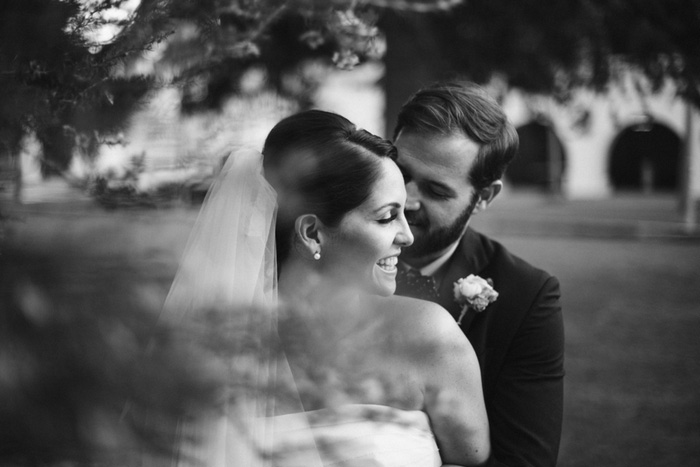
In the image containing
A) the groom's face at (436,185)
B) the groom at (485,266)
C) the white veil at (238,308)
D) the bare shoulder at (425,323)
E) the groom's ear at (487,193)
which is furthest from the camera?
the groom's ear at (487,193)

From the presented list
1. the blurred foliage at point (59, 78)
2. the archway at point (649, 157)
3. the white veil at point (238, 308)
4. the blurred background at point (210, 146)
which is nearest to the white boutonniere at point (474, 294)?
the white veil at point (238, 308)

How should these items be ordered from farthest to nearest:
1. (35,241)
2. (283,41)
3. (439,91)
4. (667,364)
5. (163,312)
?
(667,364)
(283,41)
(439,91)
(35,241)
(163,312)

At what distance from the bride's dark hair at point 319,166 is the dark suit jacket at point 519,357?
673 mm

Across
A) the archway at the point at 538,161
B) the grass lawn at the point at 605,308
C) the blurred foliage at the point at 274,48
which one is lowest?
the archway at the point at 538,161

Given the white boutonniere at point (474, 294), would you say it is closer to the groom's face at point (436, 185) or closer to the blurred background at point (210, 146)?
the groom's face at point (436, 185)

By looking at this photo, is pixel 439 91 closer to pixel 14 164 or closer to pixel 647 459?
pixel 14 164

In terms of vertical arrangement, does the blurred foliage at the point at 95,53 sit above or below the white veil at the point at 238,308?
above

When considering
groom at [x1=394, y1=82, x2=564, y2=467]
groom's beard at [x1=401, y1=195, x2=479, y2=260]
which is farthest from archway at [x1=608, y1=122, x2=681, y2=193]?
groom's beard at [x1=401, y1=195, x2=479, y2=260]

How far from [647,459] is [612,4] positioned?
3.39 metres

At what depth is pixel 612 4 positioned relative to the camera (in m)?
5.63

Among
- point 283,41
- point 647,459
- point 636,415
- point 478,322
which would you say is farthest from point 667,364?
point 478,322

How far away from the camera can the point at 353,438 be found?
1.71m

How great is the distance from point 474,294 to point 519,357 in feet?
0.87

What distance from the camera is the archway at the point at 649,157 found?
29.8m
